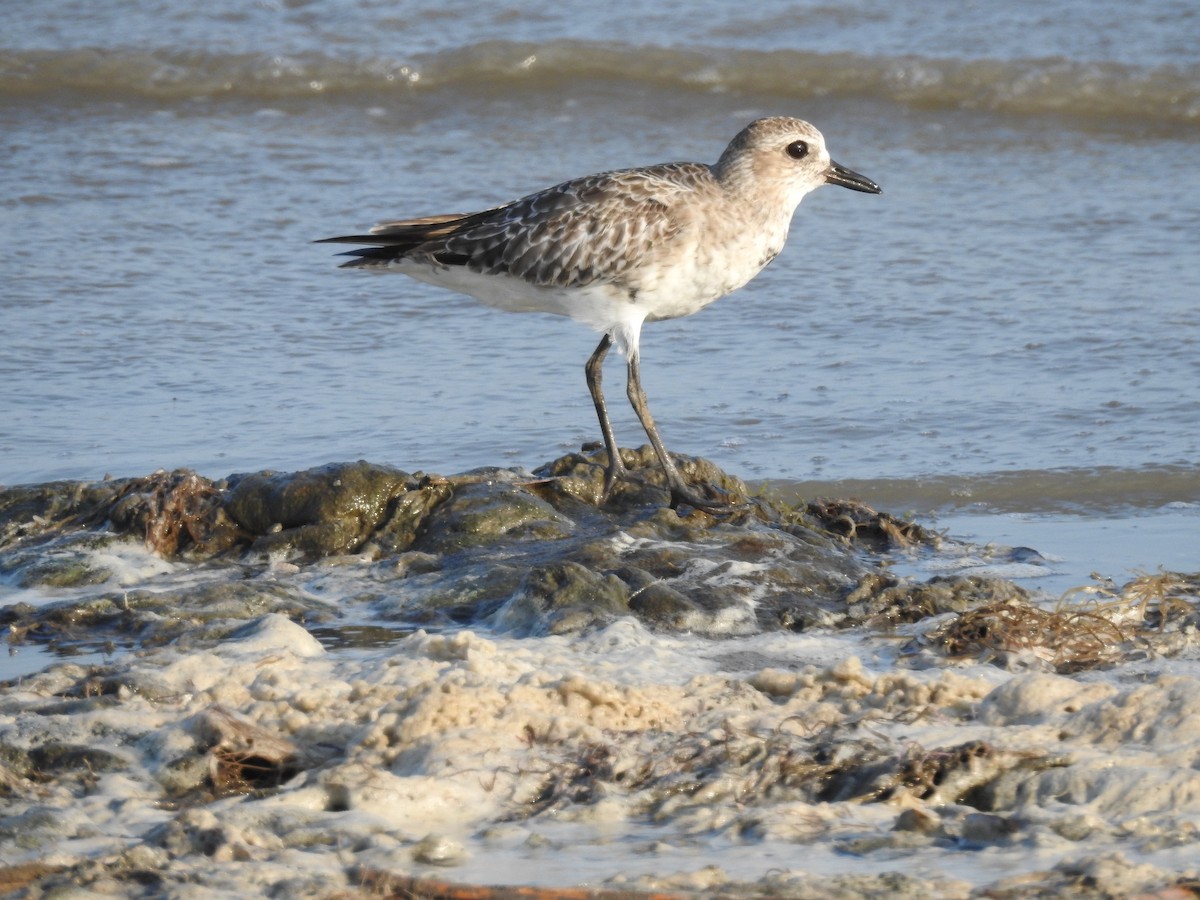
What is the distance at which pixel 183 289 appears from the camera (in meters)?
8.74

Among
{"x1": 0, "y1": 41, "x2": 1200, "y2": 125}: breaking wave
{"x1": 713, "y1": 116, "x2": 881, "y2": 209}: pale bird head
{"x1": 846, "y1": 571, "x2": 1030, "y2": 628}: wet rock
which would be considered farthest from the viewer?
{"x1": 0, "y1": 41, "x2": 1200, "y2": 125}: breaking wave

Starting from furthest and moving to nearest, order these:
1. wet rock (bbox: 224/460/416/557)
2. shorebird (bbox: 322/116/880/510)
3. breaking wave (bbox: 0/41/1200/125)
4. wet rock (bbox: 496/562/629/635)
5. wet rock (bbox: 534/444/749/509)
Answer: breaking wave (bbox: 0/41/1200/125) → shorebird (bbox: 322/116/880/510) → wet rock (bbox: 534/444/749/509) → wet rock (bbox: 224/460/416/557) → wet rock (bbox: 496/562/629/635)

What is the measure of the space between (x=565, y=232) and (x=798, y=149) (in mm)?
988

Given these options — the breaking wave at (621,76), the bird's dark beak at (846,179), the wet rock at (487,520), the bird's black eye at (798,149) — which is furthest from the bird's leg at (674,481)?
the breaking wave at (621,76)

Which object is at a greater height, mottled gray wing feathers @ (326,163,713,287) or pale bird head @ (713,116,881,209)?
pale bird head @ (713,116,881,209)

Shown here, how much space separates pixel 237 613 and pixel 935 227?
5788mm

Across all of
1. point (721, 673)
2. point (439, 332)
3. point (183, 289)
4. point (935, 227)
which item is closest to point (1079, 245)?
point (935, 227)

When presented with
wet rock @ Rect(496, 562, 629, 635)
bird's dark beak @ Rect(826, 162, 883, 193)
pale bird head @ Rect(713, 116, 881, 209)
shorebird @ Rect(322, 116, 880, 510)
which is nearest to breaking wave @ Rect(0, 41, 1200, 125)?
bird's dark beak @ Rect(826, 162, 883, 193)

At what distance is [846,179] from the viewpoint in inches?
270

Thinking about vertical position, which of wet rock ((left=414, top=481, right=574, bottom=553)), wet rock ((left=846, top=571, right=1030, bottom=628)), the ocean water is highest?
the ocean water

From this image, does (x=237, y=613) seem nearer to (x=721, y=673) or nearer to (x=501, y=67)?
(x=721, y=673)

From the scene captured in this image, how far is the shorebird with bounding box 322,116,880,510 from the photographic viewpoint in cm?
626

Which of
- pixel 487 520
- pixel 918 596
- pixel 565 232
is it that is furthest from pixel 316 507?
pixel 918 596

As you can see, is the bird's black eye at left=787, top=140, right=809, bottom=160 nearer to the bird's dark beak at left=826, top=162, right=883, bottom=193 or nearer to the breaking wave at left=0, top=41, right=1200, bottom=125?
the bird's dark beak at left=826, top=162, right=883, bottom=193
